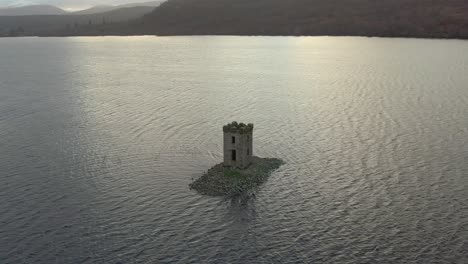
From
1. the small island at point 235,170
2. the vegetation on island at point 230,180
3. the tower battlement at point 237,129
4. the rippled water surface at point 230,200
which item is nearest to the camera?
the rippled water surface at point 230,200

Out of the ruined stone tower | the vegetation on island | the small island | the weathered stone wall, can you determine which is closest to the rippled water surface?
the vegetation on island

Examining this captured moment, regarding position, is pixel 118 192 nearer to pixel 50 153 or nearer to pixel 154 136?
pixel 50 153

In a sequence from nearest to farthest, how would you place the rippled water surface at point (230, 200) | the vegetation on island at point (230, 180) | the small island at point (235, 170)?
the rippled water surface at point (230, 200) → the vegetation on island at point (230, 180) → the small island at point (235, 170)

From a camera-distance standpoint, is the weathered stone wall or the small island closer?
the small island

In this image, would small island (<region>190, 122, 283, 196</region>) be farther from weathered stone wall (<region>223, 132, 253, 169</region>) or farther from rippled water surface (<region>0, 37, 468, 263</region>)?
rippled water surface (<region>0, 37, 468, 263</region>)

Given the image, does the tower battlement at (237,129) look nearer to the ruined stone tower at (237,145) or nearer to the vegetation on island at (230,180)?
the ruined stone tower at (237,145)

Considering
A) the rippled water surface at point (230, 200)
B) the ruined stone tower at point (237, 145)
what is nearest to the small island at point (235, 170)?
the ruined stone tower at point (237, 145)
